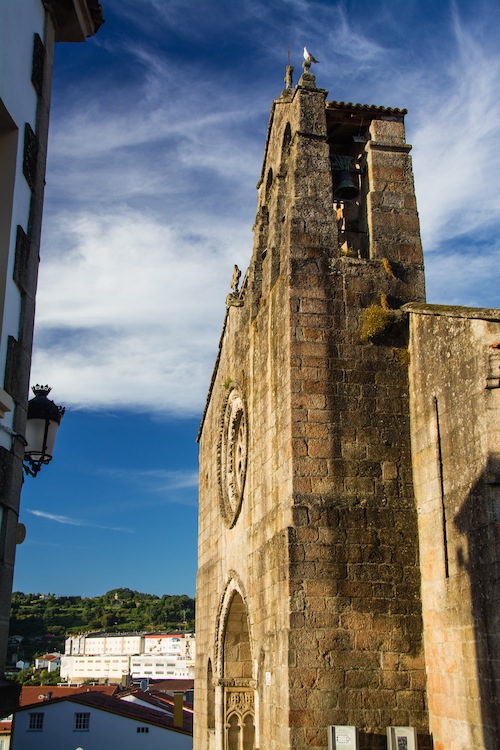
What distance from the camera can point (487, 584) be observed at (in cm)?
793

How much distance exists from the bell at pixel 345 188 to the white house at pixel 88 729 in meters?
26.8

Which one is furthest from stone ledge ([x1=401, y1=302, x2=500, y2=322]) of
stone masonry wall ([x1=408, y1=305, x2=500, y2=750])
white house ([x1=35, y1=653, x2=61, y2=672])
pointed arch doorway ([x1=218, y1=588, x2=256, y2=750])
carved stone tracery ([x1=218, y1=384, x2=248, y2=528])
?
white house ([x1=35, y1=653, x2=61, y2=672])

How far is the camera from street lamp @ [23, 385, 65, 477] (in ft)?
22.1

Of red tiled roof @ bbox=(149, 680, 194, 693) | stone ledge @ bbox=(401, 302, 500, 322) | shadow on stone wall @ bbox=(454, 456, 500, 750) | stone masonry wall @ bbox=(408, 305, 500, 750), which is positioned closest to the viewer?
shadow on stone wall @ bbox=(454, 456, 500, 750)

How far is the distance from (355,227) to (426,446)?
4.09 metres

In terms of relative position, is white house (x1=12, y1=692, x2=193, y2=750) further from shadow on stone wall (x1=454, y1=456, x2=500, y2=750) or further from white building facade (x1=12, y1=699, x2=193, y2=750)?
shadow on stone wall (x1=454, y1=456, x2=500, y2=750)

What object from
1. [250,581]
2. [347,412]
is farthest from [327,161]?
[250,581]

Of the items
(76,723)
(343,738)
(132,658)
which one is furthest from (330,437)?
(132,658)

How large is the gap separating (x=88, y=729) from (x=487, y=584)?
96.1ft

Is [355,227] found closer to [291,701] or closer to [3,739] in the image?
[291,701]

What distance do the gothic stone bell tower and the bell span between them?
2 centimetres

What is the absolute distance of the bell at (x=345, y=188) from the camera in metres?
12.0

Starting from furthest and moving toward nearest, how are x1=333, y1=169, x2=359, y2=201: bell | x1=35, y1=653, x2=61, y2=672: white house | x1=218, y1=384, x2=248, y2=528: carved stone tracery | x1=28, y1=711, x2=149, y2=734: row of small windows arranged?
1. x1=35, y1=653, x2=61, y2=672: white house
2. x1=28, y1=711, x2=149, y2=734: row of small windows
3. x1=218, y1=384, x2=248, y2=528: carved stone tracery
4. x1=333, y1=169, x2=359, y2=201: bell

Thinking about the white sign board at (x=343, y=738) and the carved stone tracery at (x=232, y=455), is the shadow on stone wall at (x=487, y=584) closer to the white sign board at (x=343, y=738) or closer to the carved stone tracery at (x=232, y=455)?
the white sign board at (x=343, y=738)
